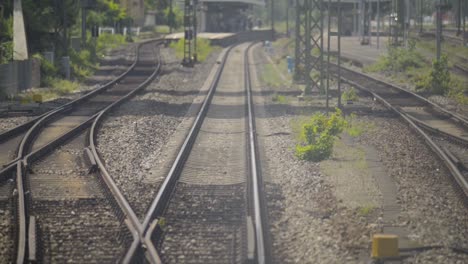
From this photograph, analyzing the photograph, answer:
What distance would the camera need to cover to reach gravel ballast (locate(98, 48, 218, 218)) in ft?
40.7

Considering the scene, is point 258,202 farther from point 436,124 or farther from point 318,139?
point 436,124

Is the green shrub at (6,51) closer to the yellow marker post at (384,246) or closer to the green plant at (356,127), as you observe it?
the green plant at (356,127)

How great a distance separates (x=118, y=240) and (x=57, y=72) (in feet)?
89.7

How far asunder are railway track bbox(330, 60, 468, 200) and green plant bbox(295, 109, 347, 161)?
6.17 feet

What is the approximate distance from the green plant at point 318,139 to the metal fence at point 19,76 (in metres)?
13.1

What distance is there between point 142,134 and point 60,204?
7054 mm

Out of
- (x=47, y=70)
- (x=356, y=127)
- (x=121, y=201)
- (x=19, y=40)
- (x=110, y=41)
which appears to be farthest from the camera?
(x=110, y=41)

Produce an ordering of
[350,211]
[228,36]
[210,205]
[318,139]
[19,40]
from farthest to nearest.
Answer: [228,36]
[19,40]
[318,139]
[210,205]
[350,211]

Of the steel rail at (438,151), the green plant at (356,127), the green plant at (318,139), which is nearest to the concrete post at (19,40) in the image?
the steel rail at (438,151)

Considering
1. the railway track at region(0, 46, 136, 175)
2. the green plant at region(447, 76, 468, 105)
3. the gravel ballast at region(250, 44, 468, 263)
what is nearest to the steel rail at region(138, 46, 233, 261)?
the gravel ballast at region(250, 44, 468, 263)

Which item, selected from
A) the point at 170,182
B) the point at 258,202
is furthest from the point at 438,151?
the point at 258,202

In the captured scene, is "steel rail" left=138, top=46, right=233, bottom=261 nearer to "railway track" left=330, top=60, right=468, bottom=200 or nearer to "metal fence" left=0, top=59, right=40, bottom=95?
"railway track" left=330, top=60, right=468, bottom=200

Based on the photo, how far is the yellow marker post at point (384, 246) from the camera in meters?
8.34

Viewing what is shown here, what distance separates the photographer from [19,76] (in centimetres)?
2909
